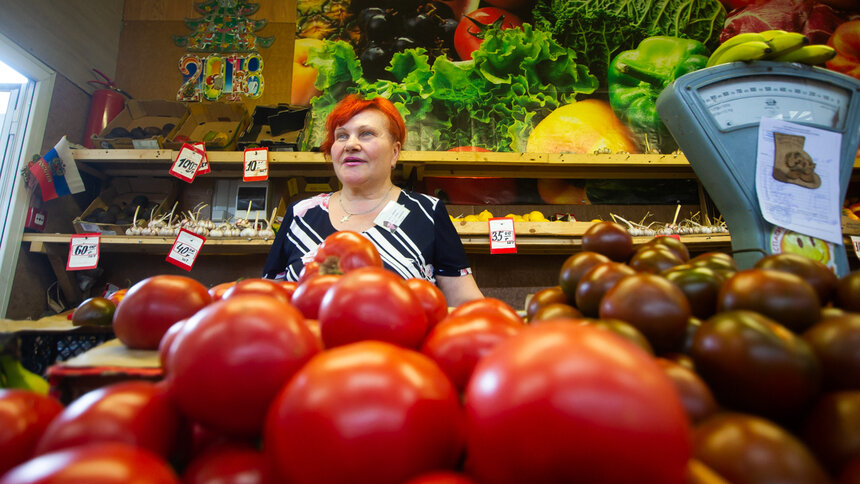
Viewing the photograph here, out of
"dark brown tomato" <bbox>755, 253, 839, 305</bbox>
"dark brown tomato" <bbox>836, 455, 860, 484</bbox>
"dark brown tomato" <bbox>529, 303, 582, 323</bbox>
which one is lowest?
"dark brown tomato" <bbox>836, 455, 860, 484</bbox>

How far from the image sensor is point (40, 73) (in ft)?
8.08

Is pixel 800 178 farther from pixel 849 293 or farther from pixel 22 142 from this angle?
pixel 22 142

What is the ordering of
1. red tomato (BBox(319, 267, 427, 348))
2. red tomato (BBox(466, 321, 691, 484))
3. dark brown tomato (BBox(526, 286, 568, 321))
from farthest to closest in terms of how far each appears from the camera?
dark brown tomato (BBox(526, 286, 568, 321)), red tomato (BBox(319, 267, 427, 348)), red tomato (BBox(466, 321, 691, 484))

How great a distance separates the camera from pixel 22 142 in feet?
7.97

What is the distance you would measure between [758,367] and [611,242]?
0.34 meters

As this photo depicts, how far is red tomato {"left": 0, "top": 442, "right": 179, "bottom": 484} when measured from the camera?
22cm

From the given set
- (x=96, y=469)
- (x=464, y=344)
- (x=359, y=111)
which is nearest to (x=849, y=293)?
(x=464, y=344)

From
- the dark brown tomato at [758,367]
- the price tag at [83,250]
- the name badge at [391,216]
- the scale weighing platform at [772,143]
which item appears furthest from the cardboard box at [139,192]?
the dark brown tomato at [758,367]

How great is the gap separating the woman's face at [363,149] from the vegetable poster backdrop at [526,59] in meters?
1.03

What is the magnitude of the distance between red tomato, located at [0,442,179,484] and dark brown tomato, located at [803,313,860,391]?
21.3 inches

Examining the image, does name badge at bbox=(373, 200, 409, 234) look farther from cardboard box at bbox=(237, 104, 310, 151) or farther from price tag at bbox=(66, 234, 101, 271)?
price tag at bbox=(66, 234, 101, 271)

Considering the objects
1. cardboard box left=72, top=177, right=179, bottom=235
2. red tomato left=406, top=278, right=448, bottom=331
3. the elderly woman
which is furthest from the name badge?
cardboard box left=72, top=177, right=179, bottom=235

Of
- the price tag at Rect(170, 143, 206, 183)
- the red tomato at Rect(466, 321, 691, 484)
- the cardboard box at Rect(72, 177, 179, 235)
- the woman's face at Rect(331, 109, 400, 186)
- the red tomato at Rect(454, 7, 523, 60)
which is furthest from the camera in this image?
the red tomato at Rect(454, 7, 523, 60)

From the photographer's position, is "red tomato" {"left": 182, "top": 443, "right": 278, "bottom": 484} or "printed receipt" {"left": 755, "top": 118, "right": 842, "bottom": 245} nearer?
"red tomato" {"left": 182, "top": 443, "right": 278, "bottom": 484}
